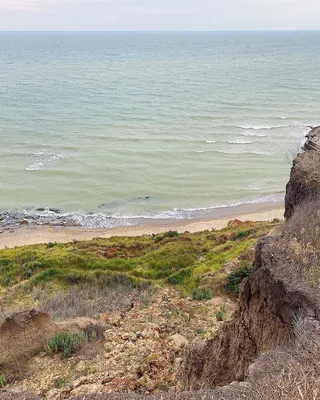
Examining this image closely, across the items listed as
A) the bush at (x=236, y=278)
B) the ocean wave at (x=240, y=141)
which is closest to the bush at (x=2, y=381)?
the bush at (x=236, y=278)

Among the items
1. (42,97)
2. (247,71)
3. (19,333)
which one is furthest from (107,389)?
(247,71)

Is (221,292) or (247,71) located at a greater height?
(247,71)

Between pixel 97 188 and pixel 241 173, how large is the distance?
14.2m

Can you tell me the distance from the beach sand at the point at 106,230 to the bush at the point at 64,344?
1934cm

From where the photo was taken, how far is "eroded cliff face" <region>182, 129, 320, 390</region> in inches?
357

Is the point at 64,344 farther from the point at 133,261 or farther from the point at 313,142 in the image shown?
the point at 313,142

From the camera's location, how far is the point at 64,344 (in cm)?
1357

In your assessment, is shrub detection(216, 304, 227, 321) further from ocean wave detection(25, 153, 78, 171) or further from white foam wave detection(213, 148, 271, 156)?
white foam wave detection(213, 148, 271, 156)

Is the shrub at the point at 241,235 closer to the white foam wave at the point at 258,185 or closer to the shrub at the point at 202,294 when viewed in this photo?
the shrub at the point at 202,294

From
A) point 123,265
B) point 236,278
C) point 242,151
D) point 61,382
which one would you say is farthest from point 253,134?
point 61,382

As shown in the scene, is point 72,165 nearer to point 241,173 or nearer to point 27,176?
point 27,176

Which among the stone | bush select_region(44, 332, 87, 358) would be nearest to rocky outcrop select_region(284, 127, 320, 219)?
the stone

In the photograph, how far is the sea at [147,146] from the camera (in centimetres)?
3950

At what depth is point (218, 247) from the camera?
82.3 feet
